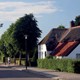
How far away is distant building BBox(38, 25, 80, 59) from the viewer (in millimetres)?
54575

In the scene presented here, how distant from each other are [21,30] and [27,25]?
1503mm

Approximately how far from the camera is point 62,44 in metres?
61.3

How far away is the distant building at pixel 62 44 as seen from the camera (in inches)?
2149

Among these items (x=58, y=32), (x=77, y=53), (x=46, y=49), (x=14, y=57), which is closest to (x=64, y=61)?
(x=77, y=53)

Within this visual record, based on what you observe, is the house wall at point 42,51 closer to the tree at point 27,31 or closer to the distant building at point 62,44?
the distant building at point 62,44

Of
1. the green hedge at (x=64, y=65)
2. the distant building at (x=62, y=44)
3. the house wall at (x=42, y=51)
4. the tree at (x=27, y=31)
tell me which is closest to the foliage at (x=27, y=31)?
the tree at (x=27, y=31)

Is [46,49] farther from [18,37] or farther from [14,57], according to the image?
[14,57]

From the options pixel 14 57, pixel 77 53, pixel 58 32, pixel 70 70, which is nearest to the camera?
pixel 70 70

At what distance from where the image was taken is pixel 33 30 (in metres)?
78.4

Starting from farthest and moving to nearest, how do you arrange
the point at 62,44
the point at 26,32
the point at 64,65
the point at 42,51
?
the point at 26,32
the point at 42,51
the point at 62,44
the point at 64,65

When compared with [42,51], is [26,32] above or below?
above


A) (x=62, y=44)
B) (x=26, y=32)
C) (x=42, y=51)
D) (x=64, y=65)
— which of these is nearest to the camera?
(x=64, y=65)

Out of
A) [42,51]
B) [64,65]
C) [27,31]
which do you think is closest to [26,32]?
[27,31]

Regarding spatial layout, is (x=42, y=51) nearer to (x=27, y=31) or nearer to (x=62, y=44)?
(x=27, y=31)
